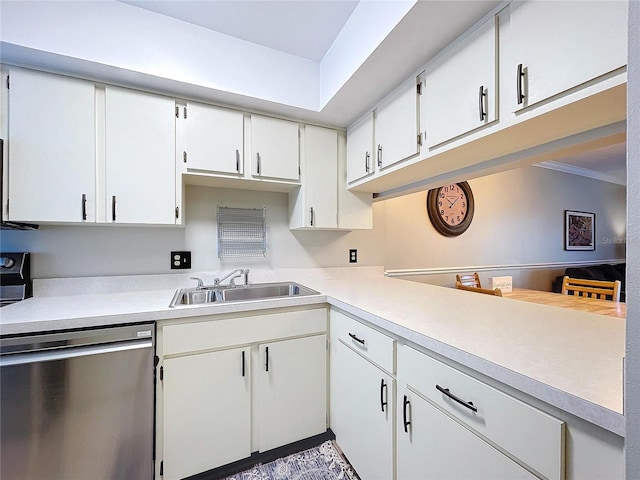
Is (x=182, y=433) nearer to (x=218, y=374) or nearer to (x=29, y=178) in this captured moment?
(x=218, y=374)

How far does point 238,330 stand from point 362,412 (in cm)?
72

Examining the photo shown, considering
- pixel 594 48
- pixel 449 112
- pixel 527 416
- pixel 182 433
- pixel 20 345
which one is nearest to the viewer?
pixel 527 416

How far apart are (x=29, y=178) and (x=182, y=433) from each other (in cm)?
145

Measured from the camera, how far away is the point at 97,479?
1.14 metres

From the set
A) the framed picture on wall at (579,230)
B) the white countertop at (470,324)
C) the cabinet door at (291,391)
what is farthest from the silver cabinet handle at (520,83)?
the framed picture on wall at (579,230)

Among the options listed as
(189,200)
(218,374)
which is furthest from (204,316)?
(189,200)

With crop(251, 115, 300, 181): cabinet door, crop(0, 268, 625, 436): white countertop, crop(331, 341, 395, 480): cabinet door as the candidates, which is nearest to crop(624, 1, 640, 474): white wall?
crop(0, 268, 625, 436): white countertop

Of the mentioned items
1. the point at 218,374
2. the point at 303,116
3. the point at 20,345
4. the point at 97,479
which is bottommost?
the point at 97,479

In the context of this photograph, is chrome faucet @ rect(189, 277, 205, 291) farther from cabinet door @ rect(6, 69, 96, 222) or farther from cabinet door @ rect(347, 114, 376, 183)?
cabinet door @ rect(347, 114, 376, 183)

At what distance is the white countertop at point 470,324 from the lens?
1.90ft

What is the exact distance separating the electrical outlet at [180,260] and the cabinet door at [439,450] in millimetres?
1531

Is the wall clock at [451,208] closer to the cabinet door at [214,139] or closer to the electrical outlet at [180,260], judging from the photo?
the cabinet door at [214,139]

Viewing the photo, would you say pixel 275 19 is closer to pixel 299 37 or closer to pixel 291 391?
pixel 299 37

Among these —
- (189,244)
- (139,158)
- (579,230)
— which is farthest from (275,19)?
(579,230)
